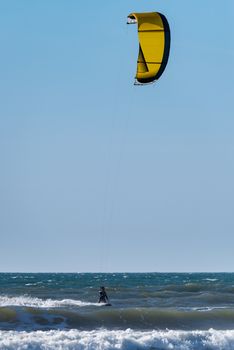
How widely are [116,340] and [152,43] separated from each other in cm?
702

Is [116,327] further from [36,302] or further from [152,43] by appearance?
[36,302]

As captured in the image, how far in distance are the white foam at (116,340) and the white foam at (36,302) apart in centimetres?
996

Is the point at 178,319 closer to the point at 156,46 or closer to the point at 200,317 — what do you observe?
the point at 200,317

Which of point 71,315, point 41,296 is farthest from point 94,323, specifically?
point 41,296

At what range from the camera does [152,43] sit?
1962cm

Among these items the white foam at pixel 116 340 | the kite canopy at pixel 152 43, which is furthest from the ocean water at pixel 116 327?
the kite canopy at pixel 152 43

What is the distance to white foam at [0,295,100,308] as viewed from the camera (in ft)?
103

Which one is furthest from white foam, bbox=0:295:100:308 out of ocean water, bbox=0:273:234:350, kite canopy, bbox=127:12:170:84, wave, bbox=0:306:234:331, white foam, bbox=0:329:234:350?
kite canopy, bbox=127:12:170:84

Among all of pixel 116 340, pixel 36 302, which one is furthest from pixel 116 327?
pixel 36 302

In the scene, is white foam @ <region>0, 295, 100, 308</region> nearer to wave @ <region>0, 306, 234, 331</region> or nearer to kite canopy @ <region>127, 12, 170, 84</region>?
wave @ <region>0, 306, 234, 331</region>

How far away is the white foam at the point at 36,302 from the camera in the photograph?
103ft

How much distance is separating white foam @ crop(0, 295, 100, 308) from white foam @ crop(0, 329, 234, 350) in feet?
32.7

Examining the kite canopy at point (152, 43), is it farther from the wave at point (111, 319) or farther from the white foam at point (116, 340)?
the wave at point (111, 319)

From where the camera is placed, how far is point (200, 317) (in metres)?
25.5
